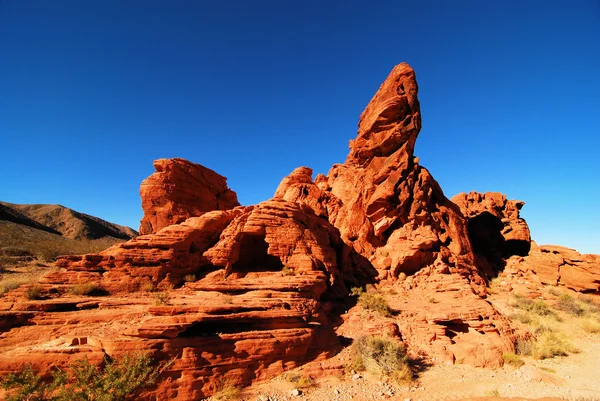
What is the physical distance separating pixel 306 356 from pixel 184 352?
4291mm

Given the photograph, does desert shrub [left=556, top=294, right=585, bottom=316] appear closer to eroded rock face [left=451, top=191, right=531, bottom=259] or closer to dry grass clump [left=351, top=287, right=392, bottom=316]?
eroded rock face [left=451, top=191, right=531, bottom=259]

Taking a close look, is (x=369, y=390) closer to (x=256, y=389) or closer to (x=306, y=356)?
(x=306, y=356)

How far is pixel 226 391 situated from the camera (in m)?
8.10

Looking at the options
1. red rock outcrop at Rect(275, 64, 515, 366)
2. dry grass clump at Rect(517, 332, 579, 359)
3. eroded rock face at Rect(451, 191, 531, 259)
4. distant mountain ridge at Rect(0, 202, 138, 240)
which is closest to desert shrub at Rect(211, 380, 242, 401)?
red rock outcrop at Rect(275, 64, 515, 366)

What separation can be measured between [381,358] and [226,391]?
5687 mm

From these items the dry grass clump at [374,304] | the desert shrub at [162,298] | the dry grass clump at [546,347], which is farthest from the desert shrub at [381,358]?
the desert shrub at [162,298]

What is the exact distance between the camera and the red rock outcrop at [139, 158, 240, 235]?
21.3 metres

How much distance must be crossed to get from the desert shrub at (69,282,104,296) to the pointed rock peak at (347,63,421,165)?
69.3ft

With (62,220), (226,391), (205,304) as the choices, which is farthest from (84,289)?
(62,220)

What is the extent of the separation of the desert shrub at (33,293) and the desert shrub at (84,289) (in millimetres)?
950

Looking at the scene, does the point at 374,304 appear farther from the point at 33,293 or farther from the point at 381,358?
the point at 33,293

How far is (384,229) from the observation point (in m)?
20.7

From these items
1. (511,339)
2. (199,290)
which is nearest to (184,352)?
(199,290)

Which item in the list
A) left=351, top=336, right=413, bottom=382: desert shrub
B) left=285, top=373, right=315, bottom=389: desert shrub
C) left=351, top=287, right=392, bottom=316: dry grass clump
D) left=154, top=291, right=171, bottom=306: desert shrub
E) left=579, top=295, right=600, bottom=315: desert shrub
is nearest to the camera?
left=285, top=373, right=315, bottom=389: desert shrub
